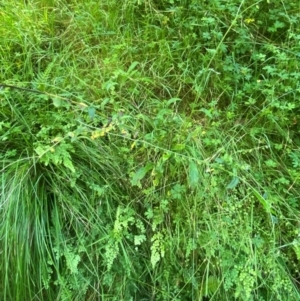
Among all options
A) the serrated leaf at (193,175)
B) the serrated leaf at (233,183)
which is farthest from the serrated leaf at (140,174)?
the serrated leaf at (233,183)

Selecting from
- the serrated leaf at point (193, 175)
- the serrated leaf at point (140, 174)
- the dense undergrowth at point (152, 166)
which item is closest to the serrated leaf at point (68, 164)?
the dense undergrowth at point (152, 166)

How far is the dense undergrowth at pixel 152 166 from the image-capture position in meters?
1.37

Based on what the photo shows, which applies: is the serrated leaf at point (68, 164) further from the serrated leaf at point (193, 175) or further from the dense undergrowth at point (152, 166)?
the serrated leaf at point (193, 175)

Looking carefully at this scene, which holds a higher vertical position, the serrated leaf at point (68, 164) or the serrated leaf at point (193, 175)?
the serrated leaf at point (193, 175)

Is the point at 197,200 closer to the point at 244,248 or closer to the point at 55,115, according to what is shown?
the point at 244,248

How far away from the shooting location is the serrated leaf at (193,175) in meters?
1.30

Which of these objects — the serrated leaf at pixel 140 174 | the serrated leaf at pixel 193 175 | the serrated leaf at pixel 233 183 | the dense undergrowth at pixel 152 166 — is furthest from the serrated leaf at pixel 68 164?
the serrated leaf at pixel 233 183

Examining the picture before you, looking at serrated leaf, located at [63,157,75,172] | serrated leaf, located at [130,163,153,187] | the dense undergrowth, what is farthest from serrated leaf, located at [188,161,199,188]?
serrated leaf, located at [63,157,75,172]

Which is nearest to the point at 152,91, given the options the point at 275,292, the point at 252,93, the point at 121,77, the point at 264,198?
the point at 121,77

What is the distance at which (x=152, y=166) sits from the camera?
4.59ft

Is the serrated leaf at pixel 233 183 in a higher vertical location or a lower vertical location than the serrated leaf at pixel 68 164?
higher

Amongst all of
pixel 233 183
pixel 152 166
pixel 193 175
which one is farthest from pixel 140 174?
pixel 233 183

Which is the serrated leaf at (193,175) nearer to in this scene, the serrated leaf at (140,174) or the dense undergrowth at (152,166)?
the dense undergrowth at (152,166)

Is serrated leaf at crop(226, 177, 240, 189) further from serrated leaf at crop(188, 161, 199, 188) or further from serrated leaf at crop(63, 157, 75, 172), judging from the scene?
serrated leaf at crop(63, 157, 75, 172)
